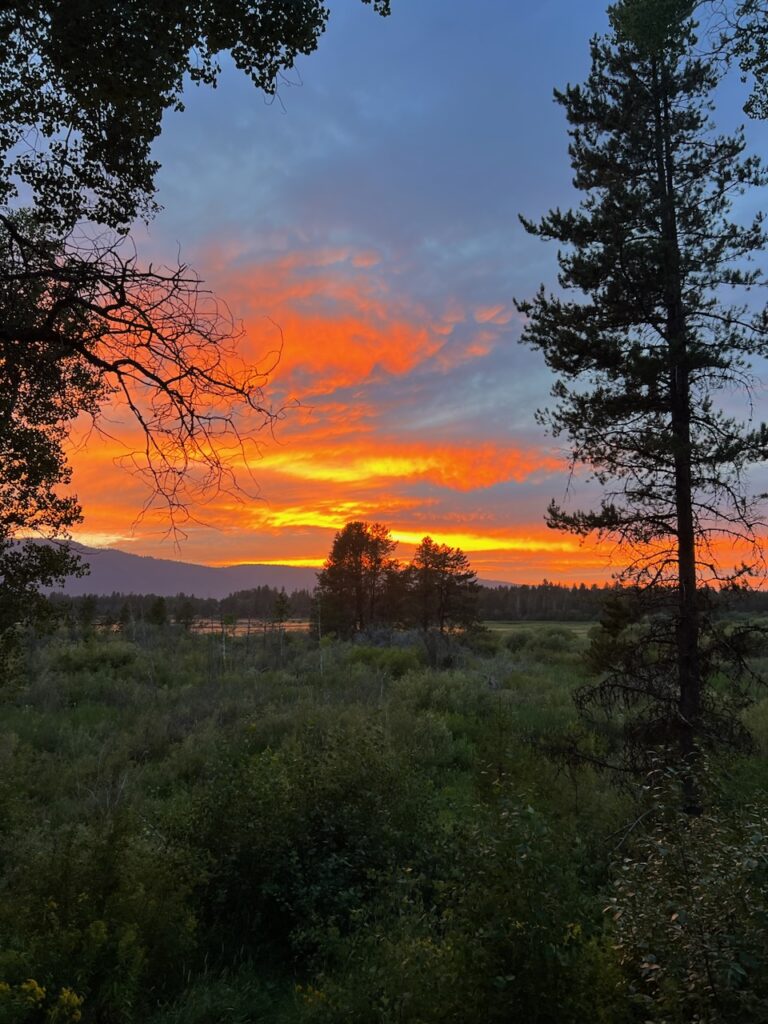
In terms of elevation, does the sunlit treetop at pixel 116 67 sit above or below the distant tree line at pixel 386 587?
above

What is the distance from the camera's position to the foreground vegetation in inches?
131

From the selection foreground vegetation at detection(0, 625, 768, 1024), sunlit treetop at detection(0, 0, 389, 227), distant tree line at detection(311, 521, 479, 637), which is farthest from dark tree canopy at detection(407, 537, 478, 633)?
sunlit treetop at detection(0, 0, 389, 227)

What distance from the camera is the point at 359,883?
629 centimetres

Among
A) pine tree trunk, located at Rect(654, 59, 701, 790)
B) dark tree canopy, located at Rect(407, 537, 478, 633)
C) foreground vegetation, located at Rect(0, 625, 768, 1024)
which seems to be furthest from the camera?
dark tree canopy, located at Rect(407, 537, 478, 633)

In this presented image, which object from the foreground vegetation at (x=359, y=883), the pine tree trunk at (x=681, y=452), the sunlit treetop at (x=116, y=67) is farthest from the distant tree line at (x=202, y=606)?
the sunlit treetop at (x=116, y=67)

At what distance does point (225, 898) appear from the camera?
245 inches

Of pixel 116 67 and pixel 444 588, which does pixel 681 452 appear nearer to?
pixel 116 67

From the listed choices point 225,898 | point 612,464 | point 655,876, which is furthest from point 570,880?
point 612,464

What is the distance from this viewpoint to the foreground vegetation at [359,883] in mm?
3328

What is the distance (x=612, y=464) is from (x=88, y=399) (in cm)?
750

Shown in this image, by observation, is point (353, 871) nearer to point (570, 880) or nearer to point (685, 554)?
point (570, 880)

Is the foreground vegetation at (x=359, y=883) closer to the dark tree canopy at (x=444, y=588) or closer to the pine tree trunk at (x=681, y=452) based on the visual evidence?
the pine tree trunk at (x=681, y=452)

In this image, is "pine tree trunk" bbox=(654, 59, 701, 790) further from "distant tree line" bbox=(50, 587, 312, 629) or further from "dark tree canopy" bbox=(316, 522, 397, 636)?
"dark tree canopy" bbox=(316, 522, 397, 636)

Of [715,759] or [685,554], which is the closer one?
[715,759]
